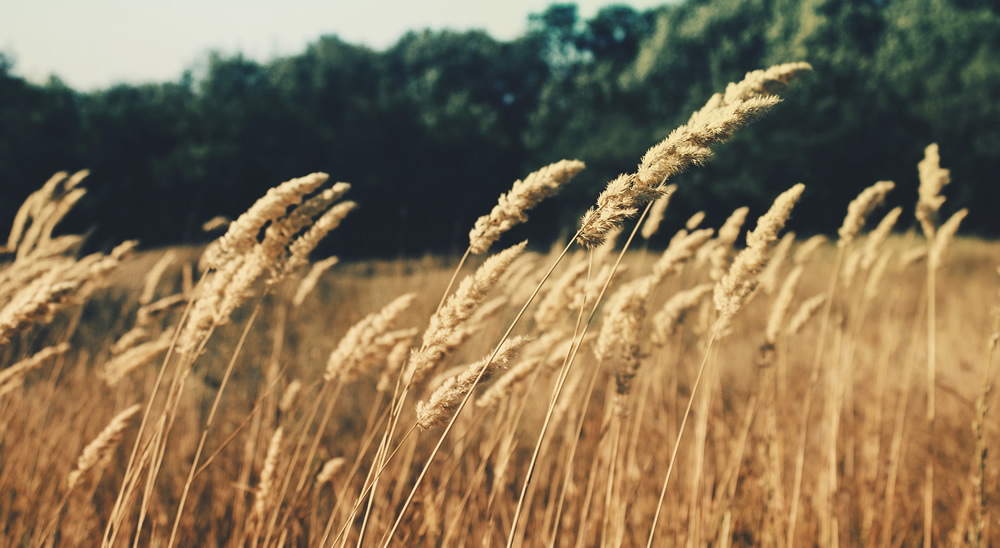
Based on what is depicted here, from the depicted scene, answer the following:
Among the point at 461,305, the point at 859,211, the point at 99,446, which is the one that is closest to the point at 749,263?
the point at 461,305

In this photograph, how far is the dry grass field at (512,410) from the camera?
1.04 metres

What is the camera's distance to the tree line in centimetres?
1470

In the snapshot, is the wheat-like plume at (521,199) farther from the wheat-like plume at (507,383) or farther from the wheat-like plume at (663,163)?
the wheat-like plume at (507,383)

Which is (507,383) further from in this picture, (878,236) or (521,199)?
(878,236)

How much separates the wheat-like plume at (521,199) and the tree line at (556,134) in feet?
41.9

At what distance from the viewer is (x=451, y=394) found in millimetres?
867

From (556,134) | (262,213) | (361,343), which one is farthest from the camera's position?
(556,134)

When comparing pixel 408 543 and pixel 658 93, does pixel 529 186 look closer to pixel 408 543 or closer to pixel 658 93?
pixel 408 543

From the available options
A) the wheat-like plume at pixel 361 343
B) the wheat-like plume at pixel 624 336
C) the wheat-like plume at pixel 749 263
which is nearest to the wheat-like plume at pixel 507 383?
the wheat-like plume at pixel 624 336

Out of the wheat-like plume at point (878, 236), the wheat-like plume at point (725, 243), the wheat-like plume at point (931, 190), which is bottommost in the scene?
the wheat-like plume at point (725, 243)

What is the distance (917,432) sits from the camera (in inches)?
133

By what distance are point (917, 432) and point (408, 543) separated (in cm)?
336

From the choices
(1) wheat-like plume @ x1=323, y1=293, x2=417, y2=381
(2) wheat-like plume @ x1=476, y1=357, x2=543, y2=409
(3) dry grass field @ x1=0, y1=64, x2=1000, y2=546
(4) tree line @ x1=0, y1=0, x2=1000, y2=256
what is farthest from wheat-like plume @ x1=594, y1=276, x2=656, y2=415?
(4) tree line @ x1=0, y1=0, x2=1000, y2=256

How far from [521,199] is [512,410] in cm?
84
